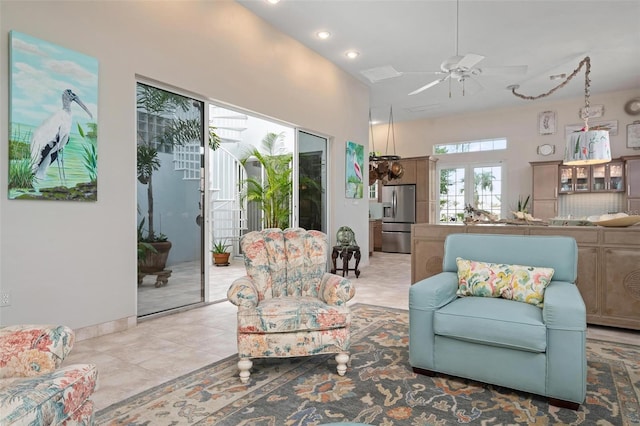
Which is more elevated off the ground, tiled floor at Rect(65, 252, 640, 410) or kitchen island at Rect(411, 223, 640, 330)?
kitchen island at Rect(411, 223, 640, 330)

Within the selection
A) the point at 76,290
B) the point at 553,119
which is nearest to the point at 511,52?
the point at 553,119

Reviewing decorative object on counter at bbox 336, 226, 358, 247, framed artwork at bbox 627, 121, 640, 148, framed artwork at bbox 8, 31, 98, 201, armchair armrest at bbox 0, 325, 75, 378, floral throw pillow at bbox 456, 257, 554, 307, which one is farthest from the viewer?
framed artwork at bbox 627, 121, 640, 148

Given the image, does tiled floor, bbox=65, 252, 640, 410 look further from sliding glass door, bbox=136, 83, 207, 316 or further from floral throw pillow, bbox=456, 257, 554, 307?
floral throw pillow, bbox=456, 257, 554, 307

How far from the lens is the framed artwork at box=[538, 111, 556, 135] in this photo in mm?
7824

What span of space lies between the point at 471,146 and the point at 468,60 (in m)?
5.73

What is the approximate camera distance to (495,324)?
202cm

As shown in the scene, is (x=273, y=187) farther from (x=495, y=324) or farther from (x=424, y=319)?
(x=495, y=324)

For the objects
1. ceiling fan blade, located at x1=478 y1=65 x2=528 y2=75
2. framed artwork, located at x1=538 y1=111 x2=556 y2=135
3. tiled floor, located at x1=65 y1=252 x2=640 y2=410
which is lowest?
tiled floor, located at x1=65 y1=252 x2=640 y2=410

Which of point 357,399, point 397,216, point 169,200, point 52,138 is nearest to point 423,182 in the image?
point 397,216

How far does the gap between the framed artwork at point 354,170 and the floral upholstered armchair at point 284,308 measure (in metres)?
3.74

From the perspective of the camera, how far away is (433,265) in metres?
4.15

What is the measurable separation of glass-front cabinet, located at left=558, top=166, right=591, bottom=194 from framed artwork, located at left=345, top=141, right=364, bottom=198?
412 centimetres

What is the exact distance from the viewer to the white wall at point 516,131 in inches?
285

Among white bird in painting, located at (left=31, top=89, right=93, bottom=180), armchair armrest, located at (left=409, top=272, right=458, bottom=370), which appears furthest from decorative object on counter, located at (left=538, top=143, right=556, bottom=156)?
white bird in painting, located at (left=31, top=89, right=93, bottom=180)
